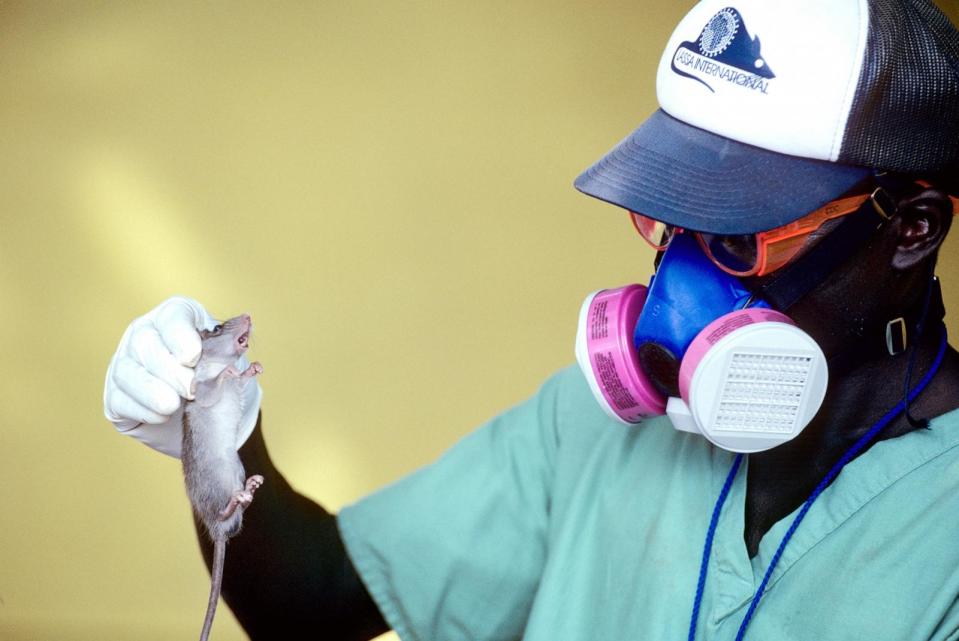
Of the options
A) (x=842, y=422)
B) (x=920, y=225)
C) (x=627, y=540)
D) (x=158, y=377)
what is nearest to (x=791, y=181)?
(x=920, y=225)

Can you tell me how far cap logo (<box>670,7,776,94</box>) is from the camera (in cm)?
110

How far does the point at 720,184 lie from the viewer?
112 cm

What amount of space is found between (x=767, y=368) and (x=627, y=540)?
0.32 meters

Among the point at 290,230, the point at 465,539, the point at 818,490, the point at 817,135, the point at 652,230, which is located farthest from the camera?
the point at 290,230

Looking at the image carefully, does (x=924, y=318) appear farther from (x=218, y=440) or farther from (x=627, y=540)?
(x=218, y=440)

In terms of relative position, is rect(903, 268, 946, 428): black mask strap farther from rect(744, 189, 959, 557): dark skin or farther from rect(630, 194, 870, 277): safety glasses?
rect(630, 194, 870, 277): safety glasses

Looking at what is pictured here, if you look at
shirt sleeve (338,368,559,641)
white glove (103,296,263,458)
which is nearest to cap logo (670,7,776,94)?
shirt sleeve (338,368,559,641)

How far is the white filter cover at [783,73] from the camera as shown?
1078 millimetres

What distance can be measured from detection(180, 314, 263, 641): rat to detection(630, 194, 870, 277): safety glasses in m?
0.51

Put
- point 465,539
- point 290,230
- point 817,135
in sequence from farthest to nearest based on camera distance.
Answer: point 290,230 < point 465,539 < point 817,135

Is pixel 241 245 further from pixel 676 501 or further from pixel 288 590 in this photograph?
pixel 676 501

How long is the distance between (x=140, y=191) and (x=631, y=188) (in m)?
1.79

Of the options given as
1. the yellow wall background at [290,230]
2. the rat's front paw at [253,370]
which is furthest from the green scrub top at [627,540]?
the yellow wall background at [290,230]

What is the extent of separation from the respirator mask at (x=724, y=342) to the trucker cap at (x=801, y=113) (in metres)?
0.05
